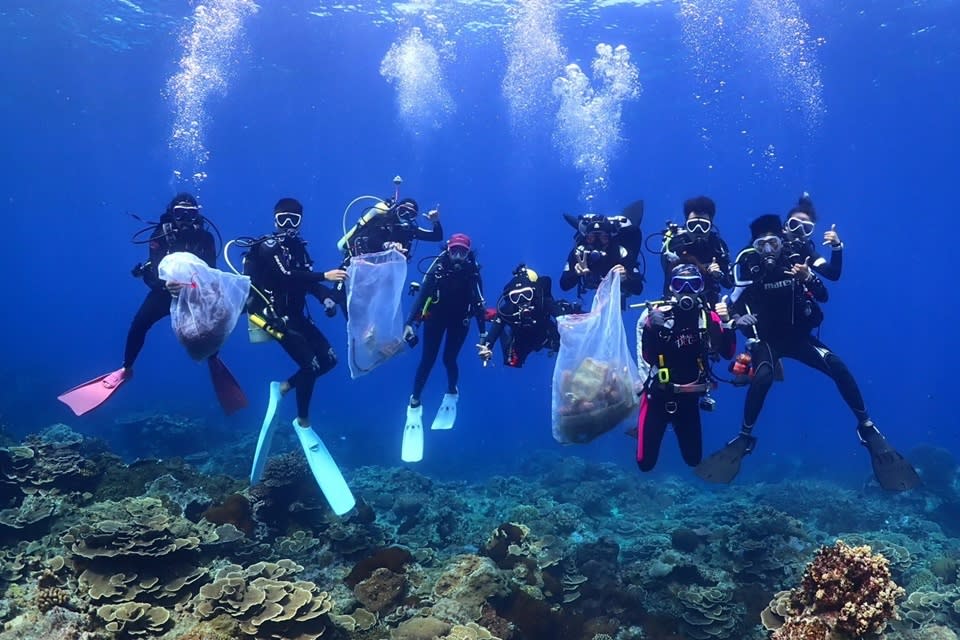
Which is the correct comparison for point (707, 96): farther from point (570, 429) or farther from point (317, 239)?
point (317, 239)

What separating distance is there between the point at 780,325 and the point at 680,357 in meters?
2.26

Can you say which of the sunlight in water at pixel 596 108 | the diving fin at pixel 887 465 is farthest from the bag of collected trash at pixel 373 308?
the sunlight in water at pixel 596 108

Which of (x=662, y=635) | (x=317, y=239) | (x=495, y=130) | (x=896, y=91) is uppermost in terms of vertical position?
(x=317, y=239)

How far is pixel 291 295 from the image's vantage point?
9.03 metres

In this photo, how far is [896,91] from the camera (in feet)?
117

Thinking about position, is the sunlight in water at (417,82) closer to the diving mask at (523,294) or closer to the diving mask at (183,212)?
the diving mask at (183,212)

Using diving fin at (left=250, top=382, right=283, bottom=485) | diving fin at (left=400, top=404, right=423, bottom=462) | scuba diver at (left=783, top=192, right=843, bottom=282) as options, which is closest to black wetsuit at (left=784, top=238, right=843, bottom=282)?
scuba diver at (left=783, top=192, right=843, bottom=282)

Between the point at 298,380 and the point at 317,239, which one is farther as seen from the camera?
the point at 317,239

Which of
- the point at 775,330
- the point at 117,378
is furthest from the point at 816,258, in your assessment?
the point at 117,378

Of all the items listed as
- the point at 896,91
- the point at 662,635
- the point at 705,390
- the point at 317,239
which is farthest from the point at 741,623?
the point at 317,239

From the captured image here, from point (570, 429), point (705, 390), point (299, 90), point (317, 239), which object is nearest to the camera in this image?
point (570, 429)

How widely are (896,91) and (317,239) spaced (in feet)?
423

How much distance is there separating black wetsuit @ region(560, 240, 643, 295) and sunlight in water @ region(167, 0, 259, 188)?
2976 cm

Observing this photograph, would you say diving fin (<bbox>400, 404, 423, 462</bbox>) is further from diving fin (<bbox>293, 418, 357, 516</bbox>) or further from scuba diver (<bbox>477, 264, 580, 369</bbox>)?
scuba diver (<bbox>477, 264, 580, 369</bbox>)
